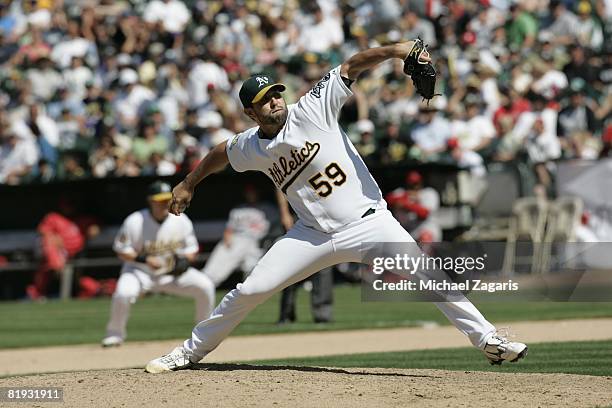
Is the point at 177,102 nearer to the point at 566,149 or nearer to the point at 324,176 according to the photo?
the point at 566,149

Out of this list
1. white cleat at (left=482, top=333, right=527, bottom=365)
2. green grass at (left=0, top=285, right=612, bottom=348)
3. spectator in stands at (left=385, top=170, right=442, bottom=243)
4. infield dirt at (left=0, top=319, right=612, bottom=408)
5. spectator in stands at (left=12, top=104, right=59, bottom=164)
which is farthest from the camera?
spectator in stands at (left=12, top=104, right=59, bottom=164)

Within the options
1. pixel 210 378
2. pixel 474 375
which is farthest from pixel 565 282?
pixel 210 378

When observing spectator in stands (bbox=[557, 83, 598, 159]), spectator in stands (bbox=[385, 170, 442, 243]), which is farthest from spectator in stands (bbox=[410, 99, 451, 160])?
spectator in stands (bbox=[557, 83, 598, 159])

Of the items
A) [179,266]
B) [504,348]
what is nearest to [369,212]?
[504,348]

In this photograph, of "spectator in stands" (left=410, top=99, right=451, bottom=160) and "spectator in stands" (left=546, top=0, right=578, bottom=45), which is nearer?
"spectator in stands" (left=410, top=99, right=451, bottom=160)

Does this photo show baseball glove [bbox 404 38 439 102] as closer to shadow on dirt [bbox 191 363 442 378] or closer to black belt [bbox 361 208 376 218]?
black belt [bbox 361 208 376 218]

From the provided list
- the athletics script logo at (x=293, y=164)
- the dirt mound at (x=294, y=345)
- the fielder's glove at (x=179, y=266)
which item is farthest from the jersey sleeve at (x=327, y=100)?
the fielder's glove at (x=179, y=266)

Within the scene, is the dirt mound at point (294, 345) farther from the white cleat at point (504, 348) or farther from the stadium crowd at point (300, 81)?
the stadium crowd at point (300, 81)

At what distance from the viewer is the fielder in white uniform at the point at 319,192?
26.3ft

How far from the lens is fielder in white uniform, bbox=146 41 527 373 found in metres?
8.02

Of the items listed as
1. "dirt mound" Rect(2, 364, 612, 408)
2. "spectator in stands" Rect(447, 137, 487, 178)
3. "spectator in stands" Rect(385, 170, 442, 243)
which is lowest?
"dirt mound" Rect(2, 364, 612, 408)

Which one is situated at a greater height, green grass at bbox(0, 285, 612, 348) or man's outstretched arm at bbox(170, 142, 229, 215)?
man's outstretched arm at bbox(170, 142, 229, 215)

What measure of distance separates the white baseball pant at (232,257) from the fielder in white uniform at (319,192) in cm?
1151

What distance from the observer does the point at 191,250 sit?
1365cm
